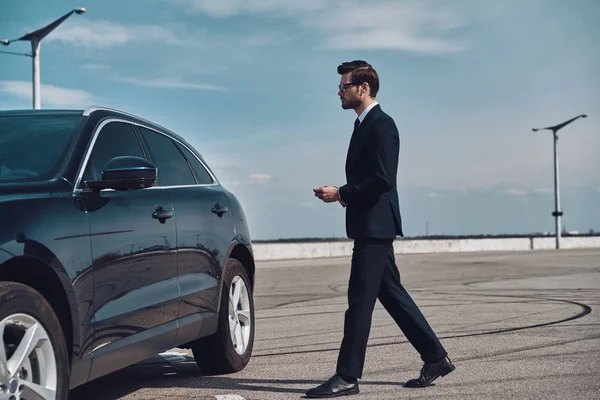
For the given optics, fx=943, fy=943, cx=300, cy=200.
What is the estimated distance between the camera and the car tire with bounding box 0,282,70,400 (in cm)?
403

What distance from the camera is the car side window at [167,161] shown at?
20.3 feet

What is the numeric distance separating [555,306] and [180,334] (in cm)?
710

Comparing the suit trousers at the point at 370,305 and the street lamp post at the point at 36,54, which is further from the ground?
the street lamp post at the point at 36,54

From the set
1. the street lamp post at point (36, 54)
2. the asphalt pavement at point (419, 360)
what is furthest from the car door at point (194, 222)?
the street lamp post at point (36, 54)

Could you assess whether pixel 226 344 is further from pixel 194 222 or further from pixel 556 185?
pixel 556 185

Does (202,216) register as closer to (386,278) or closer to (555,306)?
(386,278)

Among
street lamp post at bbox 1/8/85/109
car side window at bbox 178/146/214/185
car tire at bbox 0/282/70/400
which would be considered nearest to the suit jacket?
car side window at bbox 178/146/214/185

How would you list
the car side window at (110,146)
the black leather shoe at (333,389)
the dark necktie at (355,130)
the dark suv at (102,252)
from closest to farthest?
the dark suv at (102,252)
the car side window at (110,146)
the black leather shoe at (333,389)
the dark necktie at (355,130)

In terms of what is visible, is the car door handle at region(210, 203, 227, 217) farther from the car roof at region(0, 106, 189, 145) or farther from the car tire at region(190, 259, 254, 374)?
the car roof at region(0, 106, 189, 145)

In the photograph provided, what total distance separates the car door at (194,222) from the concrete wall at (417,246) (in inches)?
1156

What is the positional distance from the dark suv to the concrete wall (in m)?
29.6

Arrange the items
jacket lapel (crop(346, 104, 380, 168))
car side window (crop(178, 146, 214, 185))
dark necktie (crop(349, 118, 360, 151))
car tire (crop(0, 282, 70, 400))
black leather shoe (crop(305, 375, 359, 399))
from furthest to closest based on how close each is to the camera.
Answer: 1. car side window (crop(178, 146, 214, 185))
2. dark necktie (crop(349, 118, 360, 151))
3. jacket lapel (crop(346, 104, 380, 168))
4. black leather shoe (crop(305, 375, 359, 399))
5. car tire (crop(0, 282, 70, 400))

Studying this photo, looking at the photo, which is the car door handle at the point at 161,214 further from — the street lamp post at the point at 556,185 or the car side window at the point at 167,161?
the street lamp post at the point at 556,185

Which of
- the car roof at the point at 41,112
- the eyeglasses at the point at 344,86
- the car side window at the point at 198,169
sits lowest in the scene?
the car side window at the point at 198,169
